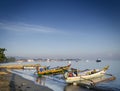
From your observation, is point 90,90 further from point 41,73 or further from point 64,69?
point 64,69

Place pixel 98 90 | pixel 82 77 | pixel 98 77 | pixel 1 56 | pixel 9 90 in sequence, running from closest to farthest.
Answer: pixel 9 90 < pixel 98 90 < pixel 82 77 < pixel 98 77 < pixel 1 56

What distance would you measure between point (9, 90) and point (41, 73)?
29759mm

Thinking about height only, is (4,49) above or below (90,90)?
above

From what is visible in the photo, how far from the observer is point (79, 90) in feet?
89.0

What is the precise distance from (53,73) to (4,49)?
1615 inches

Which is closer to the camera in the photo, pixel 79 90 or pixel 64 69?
pixel 79 90

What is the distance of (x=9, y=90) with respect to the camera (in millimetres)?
21203

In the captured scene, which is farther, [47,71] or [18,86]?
[47,71]

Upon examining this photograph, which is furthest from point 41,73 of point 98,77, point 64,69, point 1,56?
point 1,56

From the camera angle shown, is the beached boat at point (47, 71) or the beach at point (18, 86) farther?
the beached boat at point (47, 71)

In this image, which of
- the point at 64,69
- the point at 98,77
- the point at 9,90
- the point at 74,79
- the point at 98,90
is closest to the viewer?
the point at 9,90

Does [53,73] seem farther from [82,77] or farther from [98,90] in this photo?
[98,90]

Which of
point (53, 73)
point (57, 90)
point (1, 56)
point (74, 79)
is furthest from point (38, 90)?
point (1, 56)

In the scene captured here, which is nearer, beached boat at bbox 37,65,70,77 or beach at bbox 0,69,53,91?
beach at bbox 0,69,53,91
